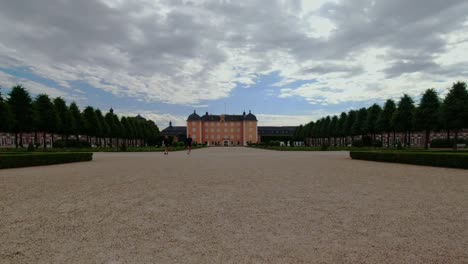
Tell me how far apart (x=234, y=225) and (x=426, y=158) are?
46.9ft

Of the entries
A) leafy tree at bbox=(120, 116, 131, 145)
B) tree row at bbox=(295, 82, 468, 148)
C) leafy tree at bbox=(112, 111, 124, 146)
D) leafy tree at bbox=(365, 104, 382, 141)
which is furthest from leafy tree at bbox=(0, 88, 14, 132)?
leafy tree at bbox=(365, 104, 382, 141)

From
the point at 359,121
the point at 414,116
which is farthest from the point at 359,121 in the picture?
the point at 414,116

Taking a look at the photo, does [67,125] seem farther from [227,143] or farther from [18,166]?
[227,143]

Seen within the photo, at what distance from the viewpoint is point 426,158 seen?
15.3 m

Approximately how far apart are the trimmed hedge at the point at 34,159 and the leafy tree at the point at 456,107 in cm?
3793

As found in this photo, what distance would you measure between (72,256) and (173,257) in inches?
45.9

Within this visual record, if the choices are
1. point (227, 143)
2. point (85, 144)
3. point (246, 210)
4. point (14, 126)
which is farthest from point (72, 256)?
point (227, 143)

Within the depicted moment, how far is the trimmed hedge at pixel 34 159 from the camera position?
14562 mm

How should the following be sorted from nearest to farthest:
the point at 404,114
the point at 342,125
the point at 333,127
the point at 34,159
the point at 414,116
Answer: the point at 34,159 < the point at 414,116 < the point at 404,114 < the point at 342,125 < the point at 333,127

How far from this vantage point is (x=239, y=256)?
11.3 feet

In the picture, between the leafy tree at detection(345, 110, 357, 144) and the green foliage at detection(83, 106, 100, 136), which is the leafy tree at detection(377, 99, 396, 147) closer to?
the leafy tree at detection(345, 110, 357, 144)

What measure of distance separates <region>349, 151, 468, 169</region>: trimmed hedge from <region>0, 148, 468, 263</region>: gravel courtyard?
7.01 m

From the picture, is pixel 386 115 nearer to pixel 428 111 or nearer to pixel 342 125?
pixel 428 111

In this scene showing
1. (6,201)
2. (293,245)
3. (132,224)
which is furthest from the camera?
(6,201)
